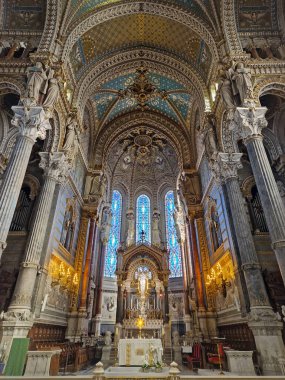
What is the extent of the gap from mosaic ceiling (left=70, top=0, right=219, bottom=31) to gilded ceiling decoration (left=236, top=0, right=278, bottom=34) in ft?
5.03

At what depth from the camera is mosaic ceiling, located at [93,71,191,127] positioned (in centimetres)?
1916

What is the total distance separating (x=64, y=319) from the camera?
43.5 feet

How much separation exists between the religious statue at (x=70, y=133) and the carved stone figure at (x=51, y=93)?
2.18 metres

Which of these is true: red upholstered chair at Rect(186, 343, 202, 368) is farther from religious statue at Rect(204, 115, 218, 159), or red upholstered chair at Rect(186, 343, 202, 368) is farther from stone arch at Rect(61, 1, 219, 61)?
stone arch at Rect(61, 1, 219, 61)

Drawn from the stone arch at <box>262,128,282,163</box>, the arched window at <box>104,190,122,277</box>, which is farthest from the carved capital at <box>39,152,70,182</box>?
the arched window at <box>104,190,122,277</box>

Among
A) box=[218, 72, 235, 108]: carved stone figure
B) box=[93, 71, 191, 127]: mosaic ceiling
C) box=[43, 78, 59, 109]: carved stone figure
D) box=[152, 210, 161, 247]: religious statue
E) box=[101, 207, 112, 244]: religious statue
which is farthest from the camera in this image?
box=[152, 210, 161, 247]: religious statue

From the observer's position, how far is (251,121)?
10.1 m

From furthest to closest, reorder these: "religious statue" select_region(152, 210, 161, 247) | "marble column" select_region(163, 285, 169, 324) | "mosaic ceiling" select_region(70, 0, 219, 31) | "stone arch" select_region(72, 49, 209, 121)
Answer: "religious statue" select_region(152, 210, 161, 247) → "marble column" select_region(163, 285, 169, 324) → "stone arch" select_region(72, 49, 209, 121) → "mosaic ceiling" select_region(70, 0, 219, 31)

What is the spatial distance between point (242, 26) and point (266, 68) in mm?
3554

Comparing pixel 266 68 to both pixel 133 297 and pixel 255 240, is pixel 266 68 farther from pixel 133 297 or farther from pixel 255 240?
pixel 133 297

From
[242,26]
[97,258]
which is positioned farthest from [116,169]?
[242,26]

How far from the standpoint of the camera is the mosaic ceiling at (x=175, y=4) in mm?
13703

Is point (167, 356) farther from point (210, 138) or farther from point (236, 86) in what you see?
point (236, 86)

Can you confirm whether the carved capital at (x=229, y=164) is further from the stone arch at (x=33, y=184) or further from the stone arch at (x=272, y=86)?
the stone arch at (x=33, y=184)
